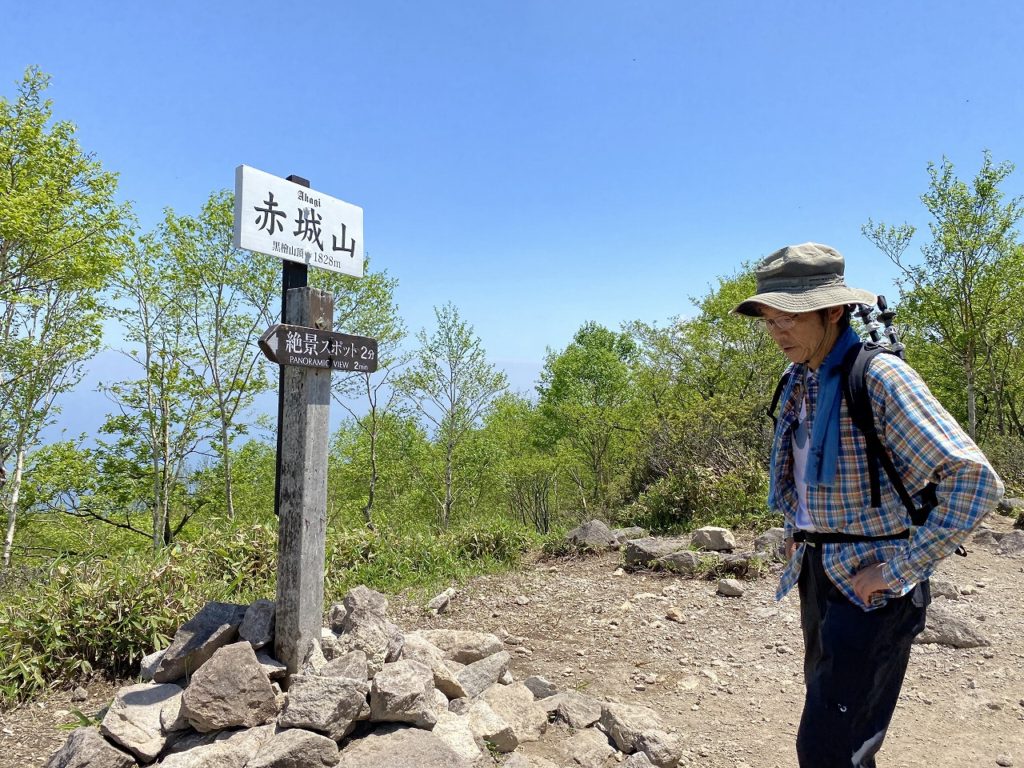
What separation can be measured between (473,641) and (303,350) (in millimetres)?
2108

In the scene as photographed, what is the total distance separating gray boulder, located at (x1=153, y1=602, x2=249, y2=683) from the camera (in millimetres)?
3172

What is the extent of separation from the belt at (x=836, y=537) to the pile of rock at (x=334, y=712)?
64.4 inches

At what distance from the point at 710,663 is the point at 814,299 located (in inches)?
138

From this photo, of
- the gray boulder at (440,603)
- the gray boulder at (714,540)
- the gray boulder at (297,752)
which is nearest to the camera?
the gray boulder at (297,752)

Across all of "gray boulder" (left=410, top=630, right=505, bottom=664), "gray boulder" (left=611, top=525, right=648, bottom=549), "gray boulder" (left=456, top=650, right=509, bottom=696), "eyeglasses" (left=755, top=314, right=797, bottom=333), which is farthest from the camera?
"gray boulder" (left=611, top=525, right=648, bottom=549)

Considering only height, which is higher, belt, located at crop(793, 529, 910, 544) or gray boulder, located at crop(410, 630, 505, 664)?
belt, located at crop(793, 529, 910, 544)

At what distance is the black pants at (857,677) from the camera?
1779 mm

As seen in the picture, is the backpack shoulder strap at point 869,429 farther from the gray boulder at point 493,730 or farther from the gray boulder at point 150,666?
the gray boulder at point 150,666

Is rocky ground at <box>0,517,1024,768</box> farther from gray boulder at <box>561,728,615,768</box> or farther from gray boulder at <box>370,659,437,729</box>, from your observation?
gray boulder at <box>370,659,437,729</box>

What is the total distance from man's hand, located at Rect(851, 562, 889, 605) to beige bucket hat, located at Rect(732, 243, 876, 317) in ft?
2.45

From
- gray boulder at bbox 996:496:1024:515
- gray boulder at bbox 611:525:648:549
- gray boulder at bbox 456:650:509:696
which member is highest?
gray boulder at bbox 996:496:1024:515

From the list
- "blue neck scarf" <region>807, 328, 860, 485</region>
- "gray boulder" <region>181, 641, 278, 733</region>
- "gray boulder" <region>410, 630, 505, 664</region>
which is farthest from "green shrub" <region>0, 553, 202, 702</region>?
"blue neck scarf" <region>807, 328, 860, 485</region>

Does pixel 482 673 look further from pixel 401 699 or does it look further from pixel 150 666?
pixel 150 666

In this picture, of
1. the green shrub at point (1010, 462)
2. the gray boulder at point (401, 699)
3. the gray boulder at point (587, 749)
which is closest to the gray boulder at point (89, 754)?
the gray boulder at point (401, 699)
